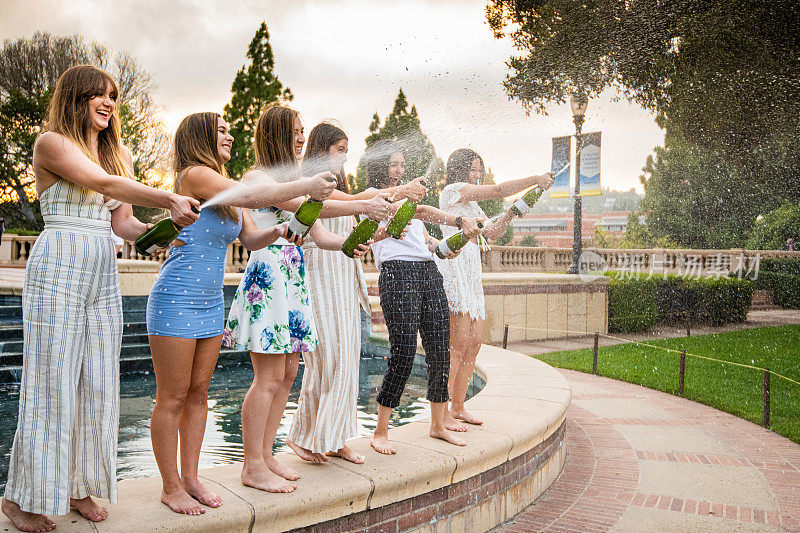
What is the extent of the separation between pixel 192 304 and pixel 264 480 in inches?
34.9

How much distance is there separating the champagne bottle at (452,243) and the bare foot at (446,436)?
3.65 ft

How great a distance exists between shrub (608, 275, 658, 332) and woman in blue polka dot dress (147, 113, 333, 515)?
1331 centimetres

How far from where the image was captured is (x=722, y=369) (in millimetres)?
11039

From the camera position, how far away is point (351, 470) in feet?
11.2

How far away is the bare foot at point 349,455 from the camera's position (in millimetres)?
3596

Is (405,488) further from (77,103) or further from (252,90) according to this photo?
(252,90)

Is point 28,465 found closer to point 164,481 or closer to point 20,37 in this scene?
point 164,481

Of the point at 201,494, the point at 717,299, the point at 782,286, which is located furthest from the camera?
the point at 782,286

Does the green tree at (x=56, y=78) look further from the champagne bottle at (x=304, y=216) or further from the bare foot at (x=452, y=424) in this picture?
the champagne bottle at (x=304, y=216)

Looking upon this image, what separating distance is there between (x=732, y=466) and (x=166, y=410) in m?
4.74

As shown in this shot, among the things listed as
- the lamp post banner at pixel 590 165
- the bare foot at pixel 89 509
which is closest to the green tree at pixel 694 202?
the lamp post banner at pixel 590 165

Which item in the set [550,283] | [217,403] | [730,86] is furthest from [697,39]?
[217,403]

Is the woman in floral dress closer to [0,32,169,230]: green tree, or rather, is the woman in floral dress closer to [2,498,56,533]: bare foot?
[2,498,56,533]: bare foot

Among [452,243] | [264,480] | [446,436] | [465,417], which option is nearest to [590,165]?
[465,417]
